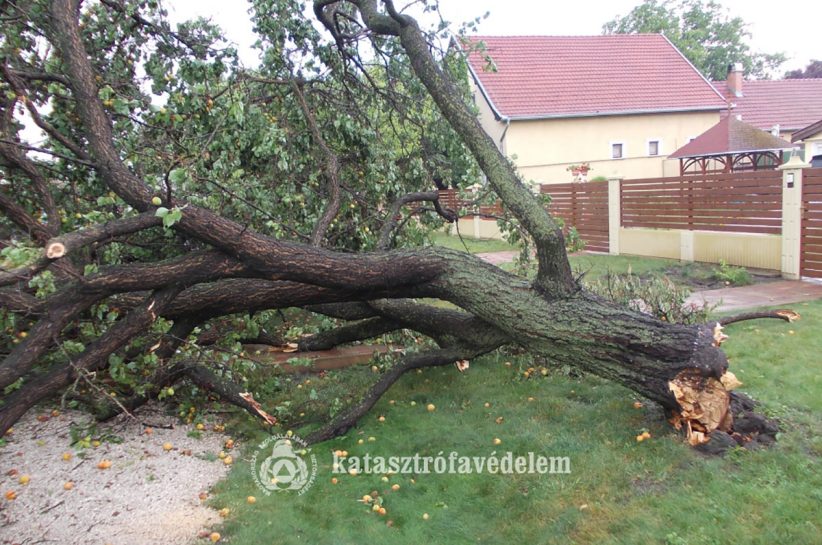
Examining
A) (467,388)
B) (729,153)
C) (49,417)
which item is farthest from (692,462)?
(729,153)

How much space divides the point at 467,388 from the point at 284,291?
194cm

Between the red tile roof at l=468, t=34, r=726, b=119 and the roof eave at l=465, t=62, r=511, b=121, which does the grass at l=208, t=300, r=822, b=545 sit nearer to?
the roof eave at l=465, t=62, r=511, b=121

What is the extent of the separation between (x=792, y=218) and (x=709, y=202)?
2097 mm

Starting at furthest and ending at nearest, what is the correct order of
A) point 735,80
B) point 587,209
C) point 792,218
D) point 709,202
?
point 735,80 → point 587,209 → point 709,202 → point 792,218

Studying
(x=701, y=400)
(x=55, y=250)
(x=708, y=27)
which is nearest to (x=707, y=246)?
(x=701, y=400)

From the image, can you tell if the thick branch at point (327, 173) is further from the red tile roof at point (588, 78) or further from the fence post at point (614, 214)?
the red tile roof at point (588, 78)

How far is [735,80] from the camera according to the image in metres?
26.7

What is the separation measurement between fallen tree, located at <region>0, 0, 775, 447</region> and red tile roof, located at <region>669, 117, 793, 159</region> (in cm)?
1326

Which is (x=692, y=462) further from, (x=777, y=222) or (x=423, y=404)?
(x=777, y=222)

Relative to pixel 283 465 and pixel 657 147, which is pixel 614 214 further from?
pixel 283 465

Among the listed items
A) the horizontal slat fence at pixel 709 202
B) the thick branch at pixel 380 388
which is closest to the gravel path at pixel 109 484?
the thick branch at pixel 380 388

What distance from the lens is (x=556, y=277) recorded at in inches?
165

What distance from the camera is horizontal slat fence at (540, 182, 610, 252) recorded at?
14.2m

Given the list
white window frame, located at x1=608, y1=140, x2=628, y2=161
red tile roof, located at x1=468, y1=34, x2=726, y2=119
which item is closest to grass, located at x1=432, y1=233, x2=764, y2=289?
red tile roof, located at x1=468, y1=34, x2=726, y2=119
